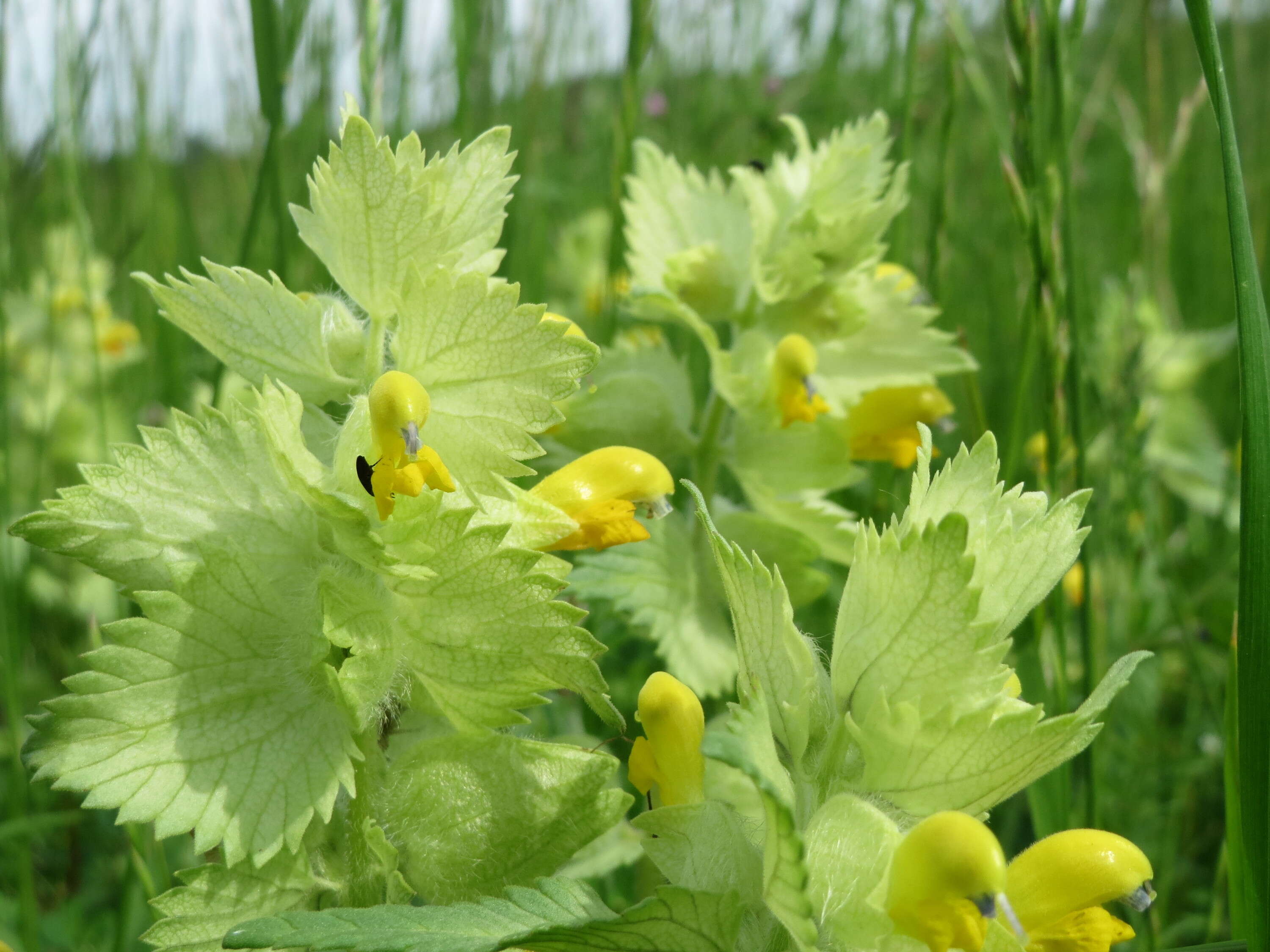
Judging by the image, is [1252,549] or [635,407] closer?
[1252,549]

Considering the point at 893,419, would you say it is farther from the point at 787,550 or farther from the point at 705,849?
the point at 705,849

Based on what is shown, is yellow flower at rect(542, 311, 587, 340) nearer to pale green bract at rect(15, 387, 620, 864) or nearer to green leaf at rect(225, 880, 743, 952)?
pale green bract at rect(15, 387, 620, 864)

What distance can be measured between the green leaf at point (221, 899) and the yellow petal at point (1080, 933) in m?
0.51

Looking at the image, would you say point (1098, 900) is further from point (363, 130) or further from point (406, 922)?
point (363, 130)

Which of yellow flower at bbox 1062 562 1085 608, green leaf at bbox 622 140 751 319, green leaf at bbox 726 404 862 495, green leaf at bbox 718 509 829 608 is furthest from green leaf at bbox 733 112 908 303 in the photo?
yellow flower at bbox 1062 562 1085 608

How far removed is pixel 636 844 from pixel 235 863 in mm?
545

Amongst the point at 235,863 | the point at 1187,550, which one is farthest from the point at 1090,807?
the point at 1187,550

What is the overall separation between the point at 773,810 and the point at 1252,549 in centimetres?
39

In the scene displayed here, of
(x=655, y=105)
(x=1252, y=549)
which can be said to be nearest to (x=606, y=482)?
(x=1252, y=549)

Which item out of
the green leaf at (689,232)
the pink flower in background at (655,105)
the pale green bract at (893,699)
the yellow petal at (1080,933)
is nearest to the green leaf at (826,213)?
the green leaf at (689,232)

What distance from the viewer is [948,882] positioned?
0.58 m

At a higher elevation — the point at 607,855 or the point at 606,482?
the point at 606,482

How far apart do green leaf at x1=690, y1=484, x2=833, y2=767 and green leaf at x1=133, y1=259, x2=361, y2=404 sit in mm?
334

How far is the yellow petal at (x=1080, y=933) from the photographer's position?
0.69m
